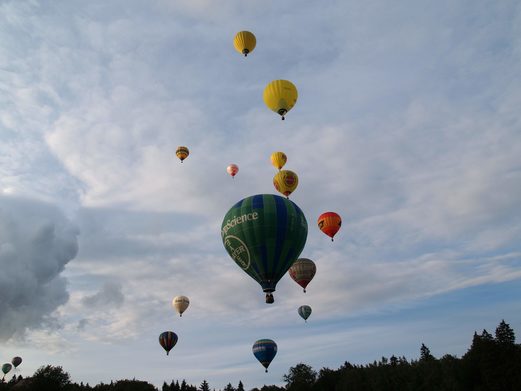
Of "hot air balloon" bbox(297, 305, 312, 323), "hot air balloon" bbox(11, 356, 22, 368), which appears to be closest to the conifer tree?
"hot air balloon" bbox(297, 305, 312, 323)

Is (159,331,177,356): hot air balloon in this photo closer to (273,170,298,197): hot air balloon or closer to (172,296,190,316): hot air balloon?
(172,296,190,316): hot air balloon

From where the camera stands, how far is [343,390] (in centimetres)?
7750

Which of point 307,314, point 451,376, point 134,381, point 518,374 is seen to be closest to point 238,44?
point 307,314

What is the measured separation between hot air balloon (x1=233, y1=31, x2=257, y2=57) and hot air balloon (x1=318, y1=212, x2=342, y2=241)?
75.3 feet

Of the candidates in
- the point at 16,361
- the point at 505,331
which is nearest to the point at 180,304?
the point at 505,331

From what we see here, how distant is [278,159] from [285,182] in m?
5.84

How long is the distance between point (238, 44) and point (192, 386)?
11610cm

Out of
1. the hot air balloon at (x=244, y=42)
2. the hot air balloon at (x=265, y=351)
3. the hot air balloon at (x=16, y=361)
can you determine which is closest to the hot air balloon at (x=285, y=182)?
the hot air balloon at (x=244, y=42)

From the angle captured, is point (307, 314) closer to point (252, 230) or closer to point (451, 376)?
point (451, 376)

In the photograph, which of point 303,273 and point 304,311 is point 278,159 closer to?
point 303,273

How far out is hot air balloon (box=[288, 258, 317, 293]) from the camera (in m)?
53.8

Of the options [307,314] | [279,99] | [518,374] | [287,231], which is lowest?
[518,374]

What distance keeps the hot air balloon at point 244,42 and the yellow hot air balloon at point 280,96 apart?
5.71m

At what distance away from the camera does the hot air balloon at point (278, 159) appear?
5659cm
